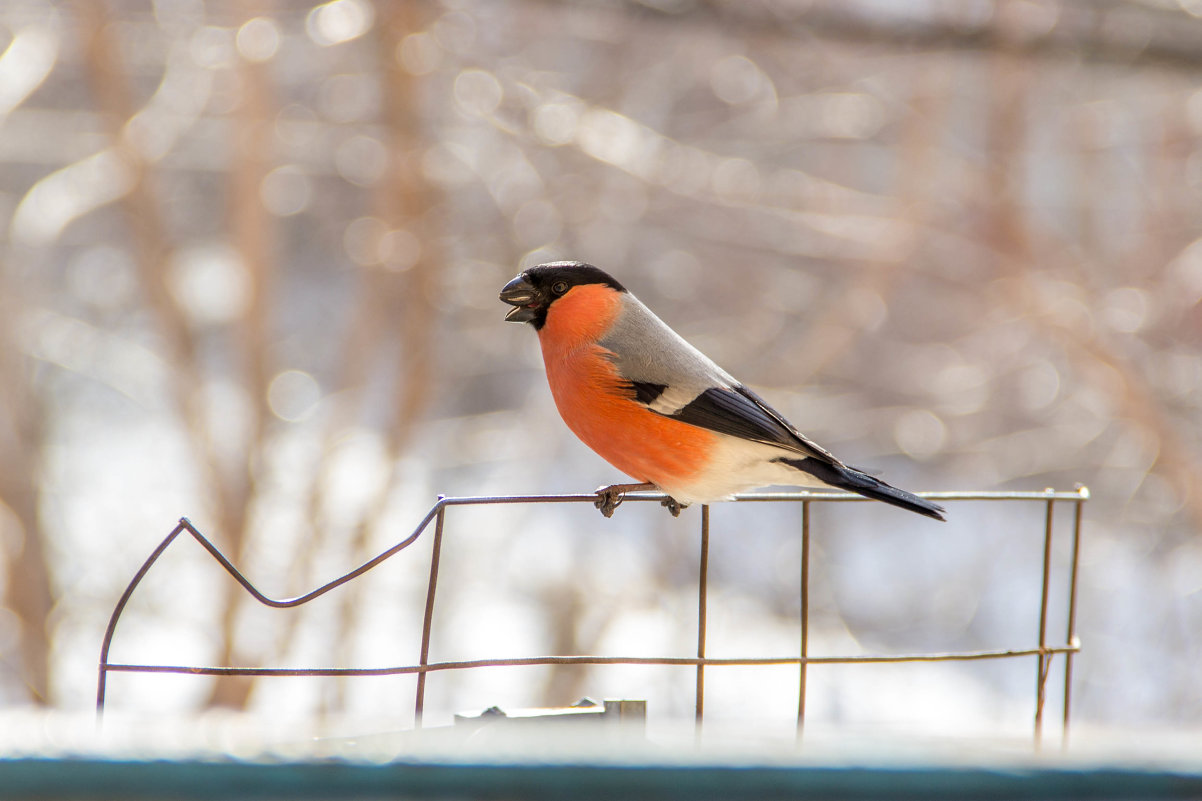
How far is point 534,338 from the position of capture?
4488 mm

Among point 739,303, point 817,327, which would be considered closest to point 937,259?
point 817,327

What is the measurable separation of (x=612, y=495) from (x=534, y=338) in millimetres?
3114

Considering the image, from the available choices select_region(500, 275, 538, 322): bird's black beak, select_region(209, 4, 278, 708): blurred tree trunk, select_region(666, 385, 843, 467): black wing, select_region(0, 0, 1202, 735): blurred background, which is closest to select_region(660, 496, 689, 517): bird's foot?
select_region(666, 385, 843, 467): black wing

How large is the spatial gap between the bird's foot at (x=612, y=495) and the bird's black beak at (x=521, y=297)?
253 millimetres

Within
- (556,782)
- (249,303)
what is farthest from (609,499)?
(249,303)

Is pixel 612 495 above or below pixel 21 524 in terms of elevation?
above

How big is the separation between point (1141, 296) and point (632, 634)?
2387 mm

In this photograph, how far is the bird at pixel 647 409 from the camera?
138 cm

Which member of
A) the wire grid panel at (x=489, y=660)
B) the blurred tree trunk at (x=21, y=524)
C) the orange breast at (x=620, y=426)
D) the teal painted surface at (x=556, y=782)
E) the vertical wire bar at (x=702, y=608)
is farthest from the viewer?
the blurred tree trunk at (x=21, y=524)

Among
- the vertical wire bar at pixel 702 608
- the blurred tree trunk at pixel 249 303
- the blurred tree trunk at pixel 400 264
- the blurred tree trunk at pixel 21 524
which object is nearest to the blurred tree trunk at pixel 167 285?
the blurred tree trunk at pixel 249 303

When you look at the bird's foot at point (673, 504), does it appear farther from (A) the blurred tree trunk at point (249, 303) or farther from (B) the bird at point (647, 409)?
(A) the blurred tree trunk at point (249, 303)

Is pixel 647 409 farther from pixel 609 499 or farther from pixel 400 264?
pixel 400 264

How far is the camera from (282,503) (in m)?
4.21

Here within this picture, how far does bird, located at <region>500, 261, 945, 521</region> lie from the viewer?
138cm
